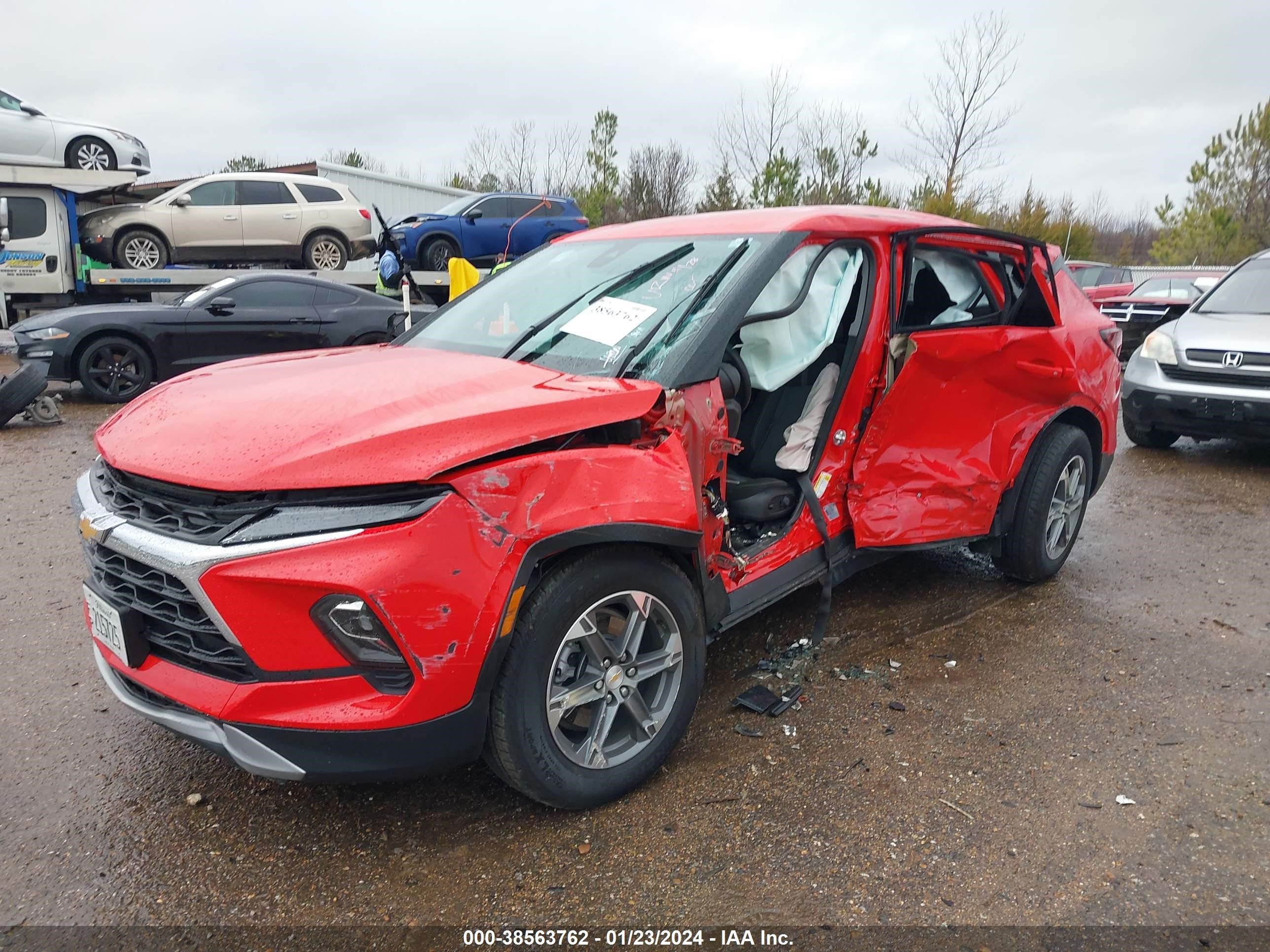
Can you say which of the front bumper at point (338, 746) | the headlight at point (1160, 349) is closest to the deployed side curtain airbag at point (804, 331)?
the front bumper at point (338, 746)

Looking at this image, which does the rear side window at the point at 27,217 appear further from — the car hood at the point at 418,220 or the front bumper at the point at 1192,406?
the front bumper at the point at 1192,406

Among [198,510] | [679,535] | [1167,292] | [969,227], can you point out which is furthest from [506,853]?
[1167,292]

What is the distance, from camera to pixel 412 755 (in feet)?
6.98

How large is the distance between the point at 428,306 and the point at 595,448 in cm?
1134

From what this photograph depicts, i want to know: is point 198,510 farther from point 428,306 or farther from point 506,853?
point 428,306

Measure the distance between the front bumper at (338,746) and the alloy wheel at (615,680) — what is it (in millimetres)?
278

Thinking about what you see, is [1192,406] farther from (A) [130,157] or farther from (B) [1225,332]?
(A) [130,157]

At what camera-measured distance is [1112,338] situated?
15.0 ft

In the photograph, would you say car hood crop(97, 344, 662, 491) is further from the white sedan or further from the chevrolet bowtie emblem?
the white sedan

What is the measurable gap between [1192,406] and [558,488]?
6.36 metres

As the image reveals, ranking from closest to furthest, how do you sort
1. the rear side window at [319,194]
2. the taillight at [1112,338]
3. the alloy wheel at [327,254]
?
the taillight at [1112,338], the rear side window at [319,194], the alloy wheel at [327,254]

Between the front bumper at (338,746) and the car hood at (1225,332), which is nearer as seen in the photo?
the front bumper at (338,746)

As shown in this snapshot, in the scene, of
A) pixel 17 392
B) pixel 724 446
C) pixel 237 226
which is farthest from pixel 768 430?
pixel 237 226

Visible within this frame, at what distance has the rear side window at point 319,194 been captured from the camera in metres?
13.5
